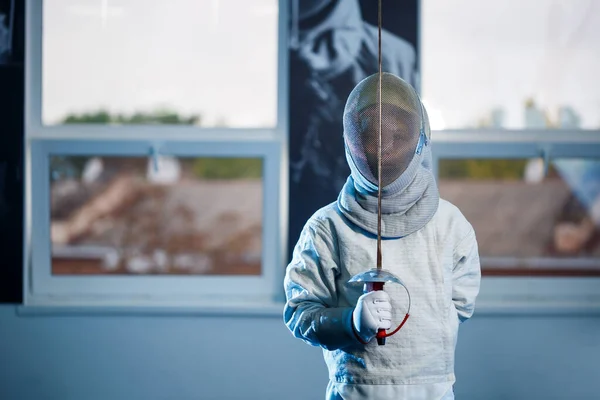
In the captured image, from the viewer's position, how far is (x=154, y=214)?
199 inches

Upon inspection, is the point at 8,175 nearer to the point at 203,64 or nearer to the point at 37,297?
the point at 37,297

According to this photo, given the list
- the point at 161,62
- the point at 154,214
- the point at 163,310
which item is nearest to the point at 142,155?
the point at 161,62

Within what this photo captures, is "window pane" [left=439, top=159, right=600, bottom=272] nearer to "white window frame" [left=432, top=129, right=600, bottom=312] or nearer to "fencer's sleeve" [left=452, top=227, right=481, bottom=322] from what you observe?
"white window frame" [left=432, top=129, right=600, bottom=312]

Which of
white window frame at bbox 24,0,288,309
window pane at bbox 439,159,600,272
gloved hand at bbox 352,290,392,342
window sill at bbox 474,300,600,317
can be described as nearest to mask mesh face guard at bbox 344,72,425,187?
gloved hand at bbox 352,290,392,342

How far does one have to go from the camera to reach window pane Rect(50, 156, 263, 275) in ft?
8.12

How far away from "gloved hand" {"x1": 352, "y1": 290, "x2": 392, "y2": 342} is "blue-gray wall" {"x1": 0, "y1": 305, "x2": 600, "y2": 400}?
1.23 meters

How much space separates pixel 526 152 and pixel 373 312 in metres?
1.49

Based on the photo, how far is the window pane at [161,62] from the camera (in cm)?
242

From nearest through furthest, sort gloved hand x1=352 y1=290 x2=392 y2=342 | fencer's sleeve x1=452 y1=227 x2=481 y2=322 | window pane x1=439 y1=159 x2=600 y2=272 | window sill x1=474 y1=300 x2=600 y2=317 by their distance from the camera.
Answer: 1. gloved hand x1=352 y1=290 x2=392 y2=342
2. fencer's sleeve x1=452 y1=227 x2=481 y2=322
3. window sill x1=474 y1=300 x2=600 y2=317
4. window pane x1=439 y1=159 x2=600 y2=272

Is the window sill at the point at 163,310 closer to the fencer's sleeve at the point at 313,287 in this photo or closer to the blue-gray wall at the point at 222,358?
the blue-gray wall at the point at 222,358

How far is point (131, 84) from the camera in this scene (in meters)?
2.48

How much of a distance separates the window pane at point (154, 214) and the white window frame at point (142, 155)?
58mm

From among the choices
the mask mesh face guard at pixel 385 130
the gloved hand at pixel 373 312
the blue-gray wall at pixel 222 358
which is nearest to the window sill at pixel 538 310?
the blue-gray wall at pixel 222 358

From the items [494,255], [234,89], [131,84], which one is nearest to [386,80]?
[234,89]
